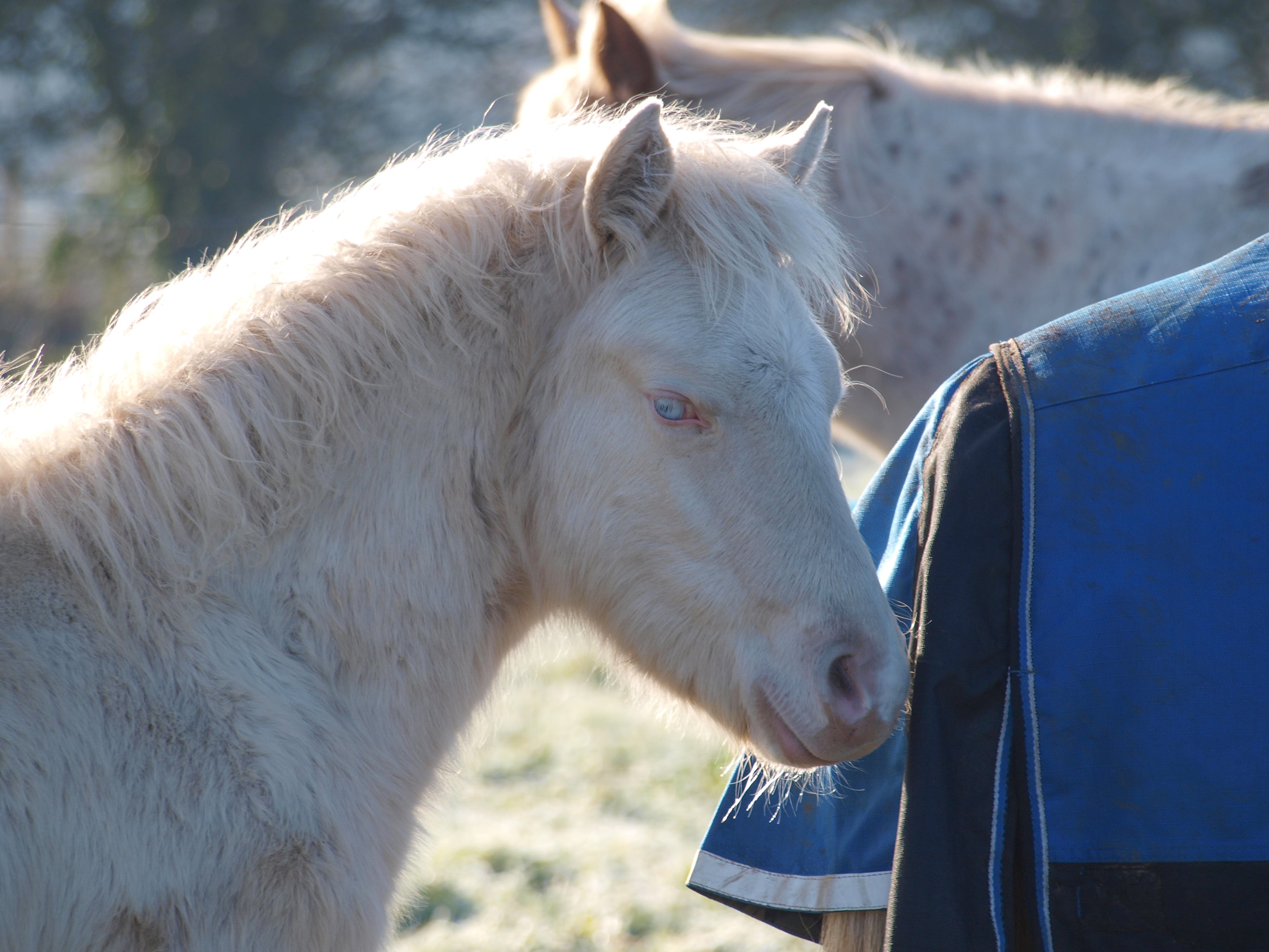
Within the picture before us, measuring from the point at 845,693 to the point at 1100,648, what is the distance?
37cm

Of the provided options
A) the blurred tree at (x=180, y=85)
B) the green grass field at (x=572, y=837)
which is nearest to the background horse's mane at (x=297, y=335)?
the green grass field at (x=572, y=837)

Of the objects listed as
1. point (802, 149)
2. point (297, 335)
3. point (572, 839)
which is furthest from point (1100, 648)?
point (572, 839)

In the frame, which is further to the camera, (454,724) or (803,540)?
(454,724)

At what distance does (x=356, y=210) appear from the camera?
175 cm

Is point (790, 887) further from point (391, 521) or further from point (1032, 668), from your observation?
point (391, 521)

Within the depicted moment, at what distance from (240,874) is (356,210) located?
1086 millimetres

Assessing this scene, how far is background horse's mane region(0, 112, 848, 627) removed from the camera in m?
1.50

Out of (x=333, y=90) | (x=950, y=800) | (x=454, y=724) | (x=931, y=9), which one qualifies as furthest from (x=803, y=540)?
(x=931, y=9)

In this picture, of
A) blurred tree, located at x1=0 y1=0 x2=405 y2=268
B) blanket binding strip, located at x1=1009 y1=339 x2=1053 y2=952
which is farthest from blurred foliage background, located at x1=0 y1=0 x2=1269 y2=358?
blanket binding strip, located at x1=1009 y1=339 x2=1053 y2=952

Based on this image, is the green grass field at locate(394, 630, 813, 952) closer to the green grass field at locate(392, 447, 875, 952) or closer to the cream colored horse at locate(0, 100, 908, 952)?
the green grass field at locate(392, 447, 875, 952)

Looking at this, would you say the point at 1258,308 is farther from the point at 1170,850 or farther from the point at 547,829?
the point at 547,829

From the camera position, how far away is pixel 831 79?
3.24 metres

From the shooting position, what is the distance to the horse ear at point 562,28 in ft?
12.2

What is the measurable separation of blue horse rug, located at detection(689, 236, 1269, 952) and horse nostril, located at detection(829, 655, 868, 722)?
91 mm
